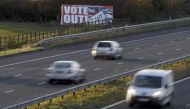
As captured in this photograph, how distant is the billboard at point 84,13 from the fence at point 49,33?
1247 millimetres

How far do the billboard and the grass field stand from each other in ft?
7.60

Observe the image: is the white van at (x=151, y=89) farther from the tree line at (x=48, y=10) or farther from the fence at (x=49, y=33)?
the tree line at (x=48, y=10)

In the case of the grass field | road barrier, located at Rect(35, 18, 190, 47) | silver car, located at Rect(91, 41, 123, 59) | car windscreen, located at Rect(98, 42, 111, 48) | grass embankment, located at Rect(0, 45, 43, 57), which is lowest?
the grass field

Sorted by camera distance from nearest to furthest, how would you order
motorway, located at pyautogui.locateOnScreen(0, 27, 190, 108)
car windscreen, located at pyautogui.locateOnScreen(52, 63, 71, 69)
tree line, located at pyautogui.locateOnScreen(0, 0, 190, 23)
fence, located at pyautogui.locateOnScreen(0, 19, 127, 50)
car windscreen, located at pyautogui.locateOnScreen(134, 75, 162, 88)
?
car windscreen, located at pyautogui.locateOnScreen(134, 75, 162, 88), motorway, located at pyautogui.locateOnScreen(0, 27, 190, 108), car windscreen, located at pyautogui.locateOnScreen(52, 63, 71, 69), fence, located at pyautogui.locateOnScreen(0, 19, 127, 50), tree line, located at pyautogui.locateOnScreen(0, 0, 190, 23)

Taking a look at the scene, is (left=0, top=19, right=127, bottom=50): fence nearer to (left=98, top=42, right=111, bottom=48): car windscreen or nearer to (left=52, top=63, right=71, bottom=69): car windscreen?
(left=98, top=42, right=111, bottom=48): car windscreen

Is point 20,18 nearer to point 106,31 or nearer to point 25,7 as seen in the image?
point 25,7

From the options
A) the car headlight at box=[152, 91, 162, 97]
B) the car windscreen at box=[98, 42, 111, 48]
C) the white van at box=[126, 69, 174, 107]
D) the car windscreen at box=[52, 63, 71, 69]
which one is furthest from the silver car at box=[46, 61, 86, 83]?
the car windscreen at box=[98, 42, 111, 48]

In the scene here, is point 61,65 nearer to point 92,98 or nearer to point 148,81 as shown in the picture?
point 92,98

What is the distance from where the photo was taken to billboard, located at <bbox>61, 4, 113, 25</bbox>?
7762 cm

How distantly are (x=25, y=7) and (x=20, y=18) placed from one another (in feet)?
5.21

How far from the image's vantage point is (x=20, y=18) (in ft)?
297

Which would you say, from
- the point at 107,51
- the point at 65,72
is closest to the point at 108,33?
the point at 107,51

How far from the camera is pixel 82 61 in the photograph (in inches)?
1886

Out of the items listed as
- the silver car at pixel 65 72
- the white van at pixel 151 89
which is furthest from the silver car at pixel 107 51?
the white van at pixel 151 89
